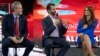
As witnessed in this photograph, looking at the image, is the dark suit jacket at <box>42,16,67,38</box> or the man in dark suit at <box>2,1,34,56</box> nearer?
the man in dark suit at <box>2,1,34,56</box>

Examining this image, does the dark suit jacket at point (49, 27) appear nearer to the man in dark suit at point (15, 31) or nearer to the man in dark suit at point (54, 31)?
the man in dark suit at point (54, 31)

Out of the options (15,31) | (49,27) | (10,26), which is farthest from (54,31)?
(10,26)

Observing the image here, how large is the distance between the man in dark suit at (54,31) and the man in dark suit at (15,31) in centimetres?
38

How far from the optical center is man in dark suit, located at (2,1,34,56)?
31.0ft

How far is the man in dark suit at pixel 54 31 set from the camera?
960 centimetres

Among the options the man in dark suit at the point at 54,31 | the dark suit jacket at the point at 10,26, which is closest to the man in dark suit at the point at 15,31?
the dark suit jacket at the point at 10,26

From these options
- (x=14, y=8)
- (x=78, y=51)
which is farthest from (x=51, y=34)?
(x=78, y=51)

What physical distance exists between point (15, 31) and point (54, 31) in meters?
0.83

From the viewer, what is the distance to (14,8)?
9586 millimetres

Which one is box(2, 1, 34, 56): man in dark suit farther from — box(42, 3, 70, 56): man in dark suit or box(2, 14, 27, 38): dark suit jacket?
box(42, 3, 70, 56): man in dark suit

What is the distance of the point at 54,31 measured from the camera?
9.75 meters

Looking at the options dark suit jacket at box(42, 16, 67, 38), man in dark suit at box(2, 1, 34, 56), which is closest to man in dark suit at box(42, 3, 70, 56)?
dark suit jacket at box(42, 16, 67, 38)

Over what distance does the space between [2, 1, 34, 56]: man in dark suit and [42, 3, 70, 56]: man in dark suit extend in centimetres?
38

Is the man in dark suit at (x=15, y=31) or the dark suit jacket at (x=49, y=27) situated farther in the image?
the dark suit jacket at (x=49, y=27)
